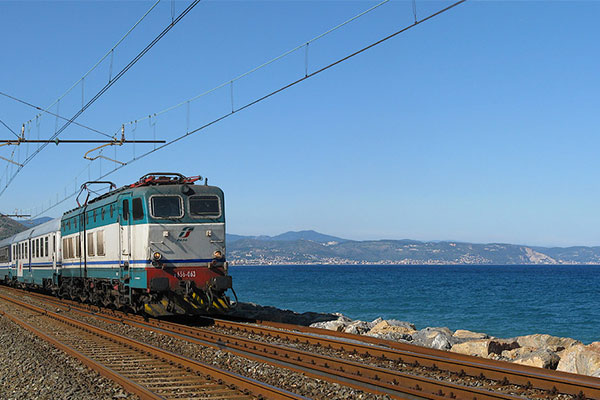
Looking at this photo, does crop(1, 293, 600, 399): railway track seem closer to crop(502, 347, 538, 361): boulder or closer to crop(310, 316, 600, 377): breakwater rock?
→ crop(310, 316, 600, 377): breakwater rock

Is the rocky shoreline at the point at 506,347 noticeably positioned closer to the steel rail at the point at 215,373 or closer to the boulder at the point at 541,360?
the boulder at the point at 541,360

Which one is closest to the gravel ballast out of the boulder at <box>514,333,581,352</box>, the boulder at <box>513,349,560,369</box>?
the boulder at <box>513,349,560,369</box>

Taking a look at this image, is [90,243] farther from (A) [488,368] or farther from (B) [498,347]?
(A) [488,368]

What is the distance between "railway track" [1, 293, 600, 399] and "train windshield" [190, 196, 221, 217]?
13.2 feet

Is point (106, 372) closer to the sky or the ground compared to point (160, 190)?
closer to the ground

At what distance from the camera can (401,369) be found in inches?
470

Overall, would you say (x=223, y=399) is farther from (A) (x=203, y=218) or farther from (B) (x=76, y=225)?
(B) (x=76, y=225)

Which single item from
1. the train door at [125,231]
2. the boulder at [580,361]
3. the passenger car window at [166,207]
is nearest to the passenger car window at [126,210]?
the train door at [125,231]

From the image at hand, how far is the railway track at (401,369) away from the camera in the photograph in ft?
31.7

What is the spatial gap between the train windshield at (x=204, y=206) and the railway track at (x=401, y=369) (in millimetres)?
4015

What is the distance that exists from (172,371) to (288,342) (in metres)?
4.47

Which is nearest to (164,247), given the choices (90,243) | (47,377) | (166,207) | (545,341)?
(166,207)

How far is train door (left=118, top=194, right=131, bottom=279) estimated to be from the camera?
64.6 feet

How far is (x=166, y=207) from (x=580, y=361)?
467 inches
